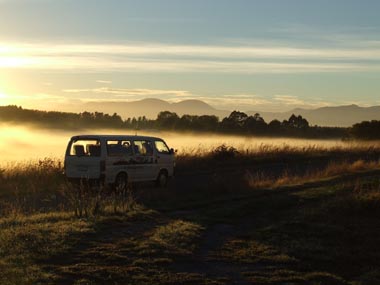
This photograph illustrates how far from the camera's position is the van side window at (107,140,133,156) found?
21.0 meters

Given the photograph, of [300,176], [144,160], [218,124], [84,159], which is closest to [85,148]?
[84,159]

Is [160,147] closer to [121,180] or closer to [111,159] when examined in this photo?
[121,180]

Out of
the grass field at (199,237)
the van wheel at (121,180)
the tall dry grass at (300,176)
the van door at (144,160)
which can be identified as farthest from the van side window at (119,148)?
the tall dry grass at (300,176)

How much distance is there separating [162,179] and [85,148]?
12.0 ft

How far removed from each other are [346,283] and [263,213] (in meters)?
6.46

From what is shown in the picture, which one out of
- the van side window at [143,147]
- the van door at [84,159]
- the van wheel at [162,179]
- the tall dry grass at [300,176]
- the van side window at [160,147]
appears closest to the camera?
the van door at [84,159]

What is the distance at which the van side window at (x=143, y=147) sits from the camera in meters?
22.2

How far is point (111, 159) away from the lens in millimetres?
20812

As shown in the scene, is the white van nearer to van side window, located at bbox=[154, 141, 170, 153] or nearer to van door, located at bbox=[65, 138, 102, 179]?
van door, located at bbox=[65, 138, 102, 179]

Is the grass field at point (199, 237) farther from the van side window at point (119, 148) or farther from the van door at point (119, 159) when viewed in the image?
the van side window at point (119, 148)

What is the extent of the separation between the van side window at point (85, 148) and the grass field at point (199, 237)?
1220mm

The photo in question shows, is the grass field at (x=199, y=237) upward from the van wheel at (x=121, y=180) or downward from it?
downward

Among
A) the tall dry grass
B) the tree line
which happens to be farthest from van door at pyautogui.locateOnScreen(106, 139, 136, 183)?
the tree line

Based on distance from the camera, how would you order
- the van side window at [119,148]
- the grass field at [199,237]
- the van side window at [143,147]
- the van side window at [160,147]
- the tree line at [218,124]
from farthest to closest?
the tree line at [218,124]
the van side window at [160,147]
the van side window at [143,147]
the van side window at [119,148]
the grass field at [199,237]
